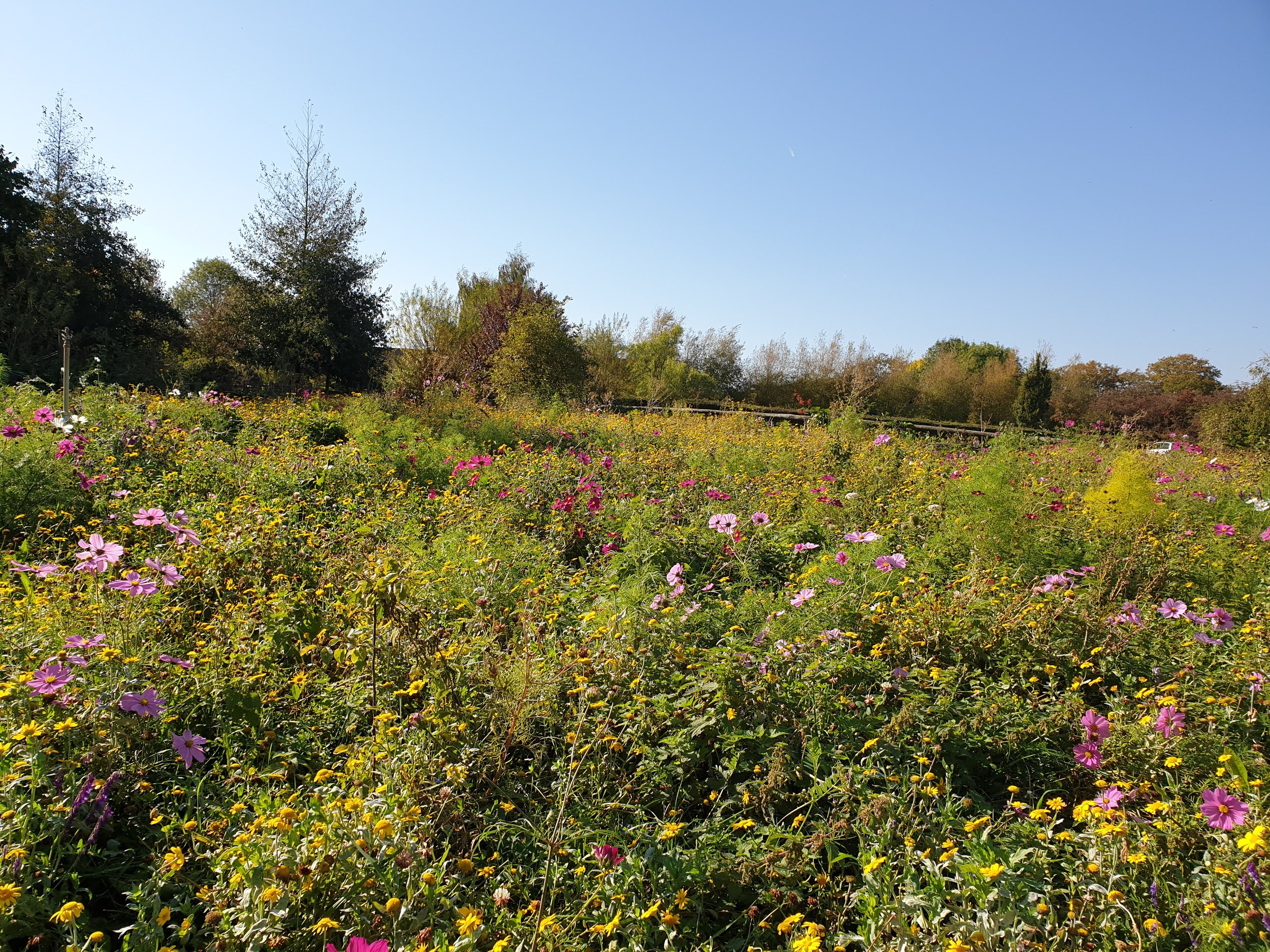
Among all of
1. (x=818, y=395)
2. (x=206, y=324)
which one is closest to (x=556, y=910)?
(x=206, y=324)

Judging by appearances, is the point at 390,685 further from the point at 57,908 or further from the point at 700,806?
the point at 700,806

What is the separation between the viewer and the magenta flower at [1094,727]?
1.89 metres

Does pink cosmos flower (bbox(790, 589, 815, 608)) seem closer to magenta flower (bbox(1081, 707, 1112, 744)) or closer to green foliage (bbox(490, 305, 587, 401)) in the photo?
magenta flower (bbox(1081, 707, 1112, 744))

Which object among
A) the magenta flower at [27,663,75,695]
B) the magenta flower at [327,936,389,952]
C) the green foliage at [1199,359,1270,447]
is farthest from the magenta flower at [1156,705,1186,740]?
the green foliage at [1199,359,1270,447]

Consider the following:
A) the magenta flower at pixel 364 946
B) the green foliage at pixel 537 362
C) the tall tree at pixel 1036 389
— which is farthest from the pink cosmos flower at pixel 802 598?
the tall tree at pixel 1036 389

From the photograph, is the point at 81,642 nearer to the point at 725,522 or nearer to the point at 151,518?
the point at 151,518

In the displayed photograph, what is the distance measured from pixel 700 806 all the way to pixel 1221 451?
9.33m

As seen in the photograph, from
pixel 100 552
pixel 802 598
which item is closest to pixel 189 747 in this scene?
pixel 100 552

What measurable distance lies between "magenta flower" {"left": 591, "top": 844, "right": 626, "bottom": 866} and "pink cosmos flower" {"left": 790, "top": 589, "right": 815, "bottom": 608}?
4.01ft

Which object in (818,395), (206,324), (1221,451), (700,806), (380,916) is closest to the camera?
(380,916)

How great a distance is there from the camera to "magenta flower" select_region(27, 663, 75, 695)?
1.59 m

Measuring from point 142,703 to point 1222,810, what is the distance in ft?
8.65

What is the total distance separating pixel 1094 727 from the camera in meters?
1.89

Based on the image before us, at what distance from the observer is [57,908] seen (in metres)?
1.31
